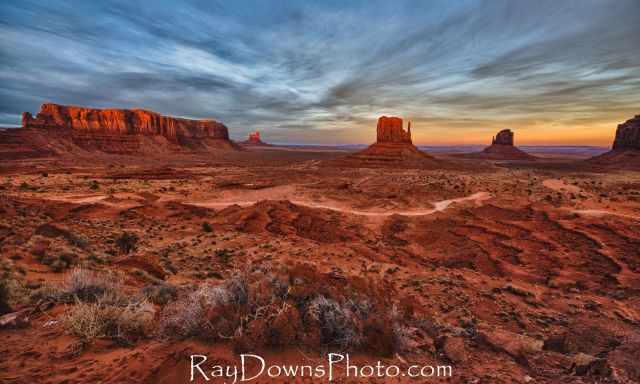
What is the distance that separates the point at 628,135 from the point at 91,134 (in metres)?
149

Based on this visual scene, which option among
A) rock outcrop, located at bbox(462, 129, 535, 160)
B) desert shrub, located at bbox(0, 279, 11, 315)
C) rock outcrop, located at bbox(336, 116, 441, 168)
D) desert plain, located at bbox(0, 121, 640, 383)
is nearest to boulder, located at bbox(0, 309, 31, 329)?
desert plain, located at bbox(0, 121, 640, 383)

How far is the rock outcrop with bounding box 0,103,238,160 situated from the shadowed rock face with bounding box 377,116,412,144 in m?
72.1

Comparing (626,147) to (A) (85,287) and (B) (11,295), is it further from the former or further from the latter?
(B) (11,295)

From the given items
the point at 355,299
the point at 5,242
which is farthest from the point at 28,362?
the point at 5,242

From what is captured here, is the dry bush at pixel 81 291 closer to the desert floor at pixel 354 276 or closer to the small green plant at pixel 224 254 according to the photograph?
the desert floor at pixel 354 276

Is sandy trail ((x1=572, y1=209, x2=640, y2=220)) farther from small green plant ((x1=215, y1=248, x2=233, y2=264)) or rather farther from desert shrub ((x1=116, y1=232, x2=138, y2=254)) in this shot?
desert shrub ((x1=116, y1=232, x2=138, y2=254))

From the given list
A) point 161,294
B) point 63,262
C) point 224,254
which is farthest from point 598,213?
point 63,262

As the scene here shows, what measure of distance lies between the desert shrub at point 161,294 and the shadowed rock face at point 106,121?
10365cm

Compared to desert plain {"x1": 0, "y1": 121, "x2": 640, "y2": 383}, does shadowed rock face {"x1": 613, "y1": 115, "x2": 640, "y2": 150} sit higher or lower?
higher

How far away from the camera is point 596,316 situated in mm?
7887

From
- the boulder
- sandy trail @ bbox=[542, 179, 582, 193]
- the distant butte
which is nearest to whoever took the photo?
the boulder

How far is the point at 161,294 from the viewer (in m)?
5.77

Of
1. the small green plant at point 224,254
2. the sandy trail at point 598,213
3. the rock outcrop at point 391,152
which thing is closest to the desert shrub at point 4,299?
the small green plant at point 224,254

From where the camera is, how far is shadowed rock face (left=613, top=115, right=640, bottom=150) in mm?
68812
